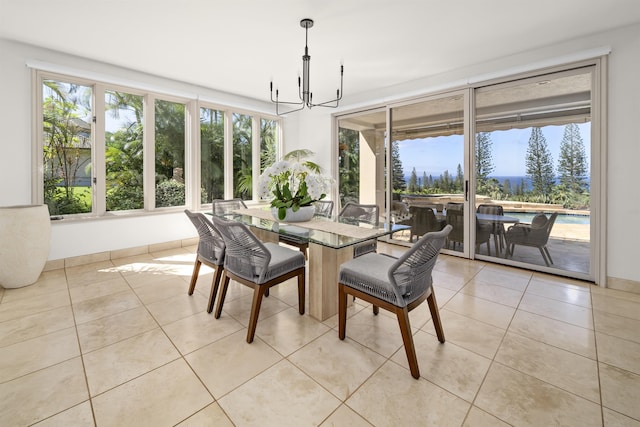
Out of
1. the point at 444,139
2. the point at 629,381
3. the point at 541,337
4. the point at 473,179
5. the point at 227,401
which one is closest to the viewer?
the point at 227,401

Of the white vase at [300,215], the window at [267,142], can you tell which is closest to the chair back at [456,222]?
the white vase at [300,215]

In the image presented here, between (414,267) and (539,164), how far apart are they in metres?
2.80

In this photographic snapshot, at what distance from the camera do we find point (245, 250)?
1.98m

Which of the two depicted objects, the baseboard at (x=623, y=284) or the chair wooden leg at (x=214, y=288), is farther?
the baseboard at (x=623, y=284)

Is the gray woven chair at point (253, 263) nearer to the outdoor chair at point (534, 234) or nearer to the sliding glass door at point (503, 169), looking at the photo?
the sliding glass door at point (503, 169)

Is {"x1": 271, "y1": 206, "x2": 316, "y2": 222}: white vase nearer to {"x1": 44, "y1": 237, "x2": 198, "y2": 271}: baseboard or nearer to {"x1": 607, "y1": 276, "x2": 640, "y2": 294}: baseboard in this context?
{"x1": 44, "y1": 237, "x2": 198, "y2": 271}: baseboard

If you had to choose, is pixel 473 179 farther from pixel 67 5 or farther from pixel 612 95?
pixel 67 5

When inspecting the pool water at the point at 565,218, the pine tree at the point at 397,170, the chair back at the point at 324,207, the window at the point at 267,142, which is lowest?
the pool water at the point at 565,218

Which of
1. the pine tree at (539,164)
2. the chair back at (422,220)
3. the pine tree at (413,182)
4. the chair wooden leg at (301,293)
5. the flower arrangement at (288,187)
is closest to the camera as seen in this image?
the chair wooden leg at (301,293)

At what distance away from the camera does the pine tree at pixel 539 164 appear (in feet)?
10.8

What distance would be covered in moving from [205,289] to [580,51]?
14.9 feet

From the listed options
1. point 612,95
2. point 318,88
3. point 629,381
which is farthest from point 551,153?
point 318,88

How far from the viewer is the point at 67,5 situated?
8.01 feet

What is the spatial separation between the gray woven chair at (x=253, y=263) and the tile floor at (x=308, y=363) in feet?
1.03
